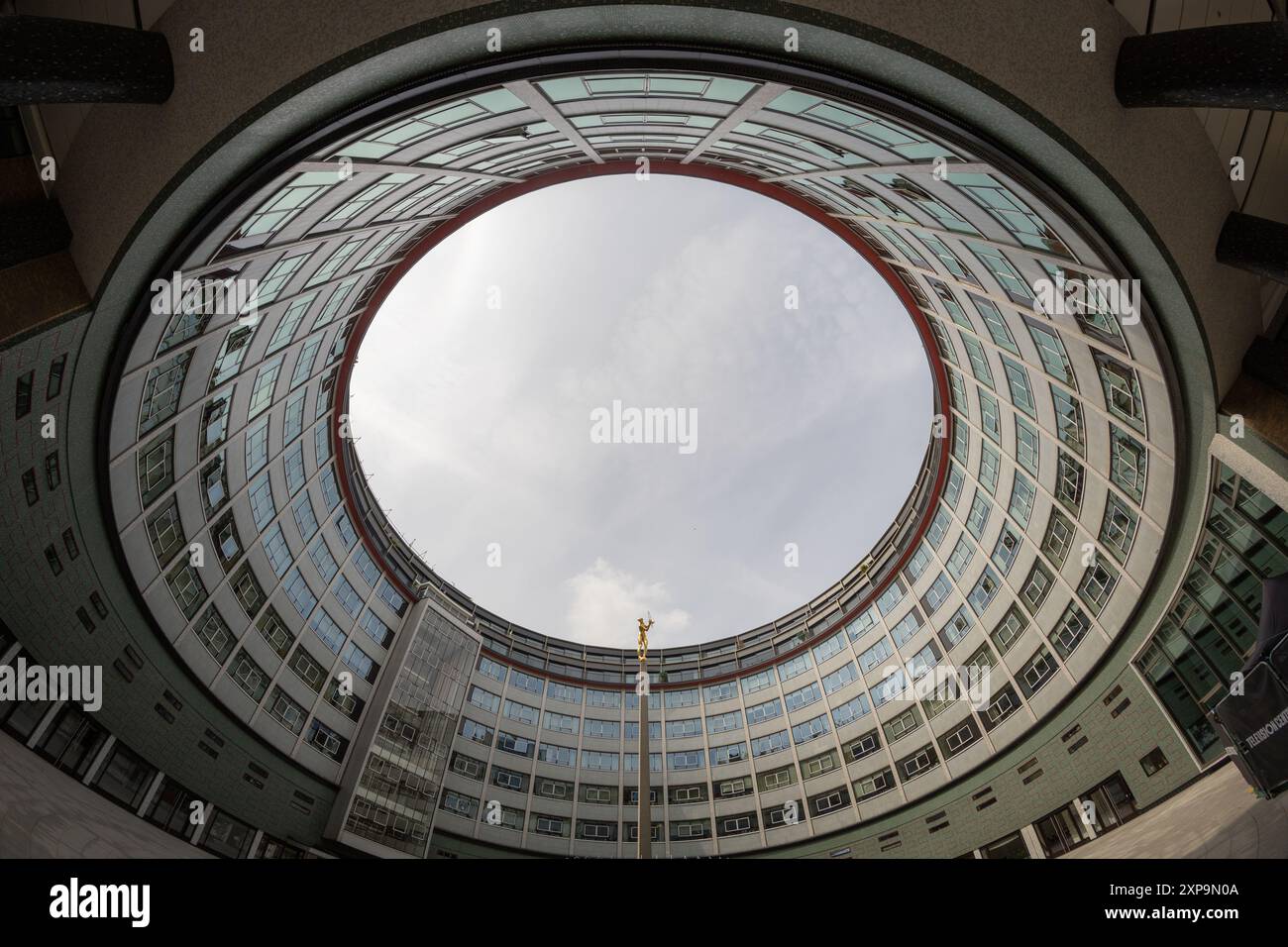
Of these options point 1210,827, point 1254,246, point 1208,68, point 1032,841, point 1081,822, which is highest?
point 1208,68

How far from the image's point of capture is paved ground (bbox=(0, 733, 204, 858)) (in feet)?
40.6

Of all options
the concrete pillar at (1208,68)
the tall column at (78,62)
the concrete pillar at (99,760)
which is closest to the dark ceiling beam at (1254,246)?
the concrete pillar at (1208,68)

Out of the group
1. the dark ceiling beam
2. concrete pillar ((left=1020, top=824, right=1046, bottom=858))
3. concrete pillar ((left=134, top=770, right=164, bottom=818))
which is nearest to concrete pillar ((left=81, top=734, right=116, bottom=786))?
concrete pillar ((left=134, top=770, right=164, bottom=818))

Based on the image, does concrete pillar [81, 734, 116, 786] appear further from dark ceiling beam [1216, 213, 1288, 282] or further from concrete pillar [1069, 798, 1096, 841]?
concrete pillar [1069, 798, 1096, 841]

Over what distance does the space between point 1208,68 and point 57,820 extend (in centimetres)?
2943

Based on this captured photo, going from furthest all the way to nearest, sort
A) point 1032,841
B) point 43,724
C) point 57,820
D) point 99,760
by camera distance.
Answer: point 1032,841 < point 99,760 < point 43,724 < point 57,820

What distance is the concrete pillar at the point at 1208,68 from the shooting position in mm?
9055

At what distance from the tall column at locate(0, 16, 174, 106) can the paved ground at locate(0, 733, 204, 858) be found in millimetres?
13214

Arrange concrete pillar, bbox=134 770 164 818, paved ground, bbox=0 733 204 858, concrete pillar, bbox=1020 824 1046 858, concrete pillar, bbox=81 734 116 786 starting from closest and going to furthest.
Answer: paved ground, bbox=0 733 204 858
concrete pillar, bbox=81 734 116 786
concrete pillar, bbox=134 770 164 818
concrete pillar, bbox=1020 824 1046 858

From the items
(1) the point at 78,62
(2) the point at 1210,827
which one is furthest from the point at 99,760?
(2) the point at 1210,827

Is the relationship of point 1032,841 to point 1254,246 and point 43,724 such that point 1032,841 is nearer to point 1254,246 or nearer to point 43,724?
point 1254,246

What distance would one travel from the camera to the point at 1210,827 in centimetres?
1606

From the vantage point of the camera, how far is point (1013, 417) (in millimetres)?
30922
